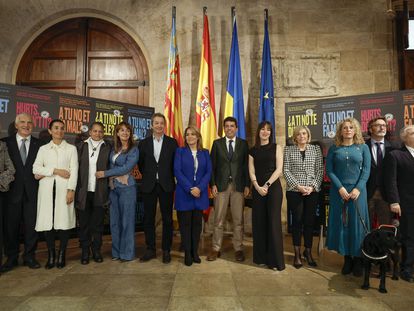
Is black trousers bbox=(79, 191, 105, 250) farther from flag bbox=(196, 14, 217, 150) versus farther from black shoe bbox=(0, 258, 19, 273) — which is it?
flag bbox=(196, 14, 217, 150)

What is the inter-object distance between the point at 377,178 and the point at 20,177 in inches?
152

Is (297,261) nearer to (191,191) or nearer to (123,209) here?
(191,191)

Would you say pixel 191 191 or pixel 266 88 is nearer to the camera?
pixel 191 191

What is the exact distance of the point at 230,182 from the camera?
3479 mm

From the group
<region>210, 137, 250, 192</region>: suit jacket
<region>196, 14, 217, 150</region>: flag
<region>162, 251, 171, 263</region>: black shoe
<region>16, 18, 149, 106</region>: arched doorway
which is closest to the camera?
<region>162, 251, 171, 263</region>: black shoe

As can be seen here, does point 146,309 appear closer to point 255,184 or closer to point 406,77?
point 255,184

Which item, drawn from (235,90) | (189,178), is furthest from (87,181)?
(235,90)

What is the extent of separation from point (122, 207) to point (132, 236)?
14.4 inches

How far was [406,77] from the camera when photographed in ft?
17.3

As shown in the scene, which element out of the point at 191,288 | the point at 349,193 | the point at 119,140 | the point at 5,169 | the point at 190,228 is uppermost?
the point at 119,140

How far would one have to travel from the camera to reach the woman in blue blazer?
10.8ft

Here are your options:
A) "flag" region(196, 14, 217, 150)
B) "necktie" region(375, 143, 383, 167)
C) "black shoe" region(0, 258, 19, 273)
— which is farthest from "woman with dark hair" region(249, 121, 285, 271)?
"black shoe" region(0, 258, 19, 273)

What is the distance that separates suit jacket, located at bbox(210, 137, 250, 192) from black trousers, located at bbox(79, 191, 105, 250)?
137 cm

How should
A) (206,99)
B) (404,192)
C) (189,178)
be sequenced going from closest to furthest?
(404,192), (189,178), (206,99)
